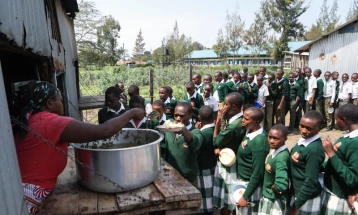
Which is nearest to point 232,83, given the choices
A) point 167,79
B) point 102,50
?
point 167,79

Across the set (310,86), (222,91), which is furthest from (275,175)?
(310,86)

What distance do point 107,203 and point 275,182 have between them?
166cm

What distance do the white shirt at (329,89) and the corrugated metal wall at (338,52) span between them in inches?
200

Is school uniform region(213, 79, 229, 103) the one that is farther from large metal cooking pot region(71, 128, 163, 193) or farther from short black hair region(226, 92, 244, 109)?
large metal cooking pot region(71, 128, 163, 193)

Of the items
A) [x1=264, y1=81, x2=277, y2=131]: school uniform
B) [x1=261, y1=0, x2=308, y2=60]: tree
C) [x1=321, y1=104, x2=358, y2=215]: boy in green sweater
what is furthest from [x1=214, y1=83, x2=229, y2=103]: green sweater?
[x1=261, y1=0, x2=308, y2=60]: tree

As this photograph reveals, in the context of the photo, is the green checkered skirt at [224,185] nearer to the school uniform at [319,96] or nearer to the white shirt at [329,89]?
the school uniform at [319,96]

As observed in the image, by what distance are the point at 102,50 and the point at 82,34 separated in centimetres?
859

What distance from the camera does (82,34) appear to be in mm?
28547

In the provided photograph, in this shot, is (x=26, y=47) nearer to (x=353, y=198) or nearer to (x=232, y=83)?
(x=353, y=198)

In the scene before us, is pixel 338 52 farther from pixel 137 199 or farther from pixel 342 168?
pixel 137 199

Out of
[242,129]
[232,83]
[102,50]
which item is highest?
[102,50]

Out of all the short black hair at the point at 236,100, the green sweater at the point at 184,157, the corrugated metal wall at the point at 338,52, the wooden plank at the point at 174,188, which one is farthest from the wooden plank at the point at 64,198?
the corrugated metal wall at the point at 338,52

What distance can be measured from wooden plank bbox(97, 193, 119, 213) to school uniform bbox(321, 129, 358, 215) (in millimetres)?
1922

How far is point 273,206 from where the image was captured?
2.77 meters
